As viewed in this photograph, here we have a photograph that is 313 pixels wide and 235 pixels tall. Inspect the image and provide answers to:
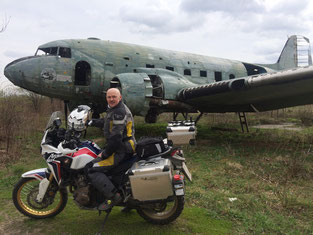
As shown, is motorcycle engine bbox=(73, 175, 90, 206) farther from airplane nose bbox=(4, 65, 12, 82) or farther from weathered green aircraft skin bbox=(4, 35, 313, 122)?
airplane nose bbox=(4, 65, 12, 82)

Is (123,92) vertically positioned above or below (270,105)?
above

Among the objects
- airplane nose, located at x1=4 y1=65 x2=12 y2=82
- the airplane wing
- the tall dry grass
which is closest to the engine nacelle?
the airplane wing

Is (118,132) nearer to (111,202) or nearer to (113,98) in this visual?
(113,98)

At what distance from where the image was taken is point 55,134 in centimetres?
348

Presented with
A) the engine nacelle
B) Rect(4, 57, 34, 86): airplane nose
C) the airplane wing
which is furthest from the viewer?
Rect(4, 57, 34, 86): airplane nose

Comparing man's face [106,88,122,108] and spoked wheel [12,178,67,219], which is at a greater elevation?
man's face [106,88,122,108]

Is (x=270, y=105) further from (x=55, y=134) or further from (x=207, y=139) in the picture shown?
(x=55, y=134)

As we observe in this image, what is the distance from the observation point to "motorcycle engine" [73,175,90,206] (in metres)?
3.18

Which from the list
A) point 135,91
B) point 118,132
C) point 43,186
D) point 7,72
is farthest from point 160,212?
point 7,72

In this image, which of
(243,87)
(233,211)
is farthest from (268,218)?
(243,87)

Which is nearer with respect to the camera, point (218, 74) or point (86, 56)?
point (86, 56)

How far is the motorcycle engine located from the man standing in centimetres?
21

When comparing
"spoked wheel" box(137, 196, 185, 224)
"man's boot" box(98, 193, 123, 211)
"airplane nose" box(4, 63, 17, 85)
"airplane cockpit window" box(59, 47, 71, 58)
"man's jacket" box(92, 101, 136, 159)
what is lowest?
"spoked wheel" box(137, 196, 185, 224)

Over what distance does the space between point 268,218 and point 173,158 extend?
5.41ft
